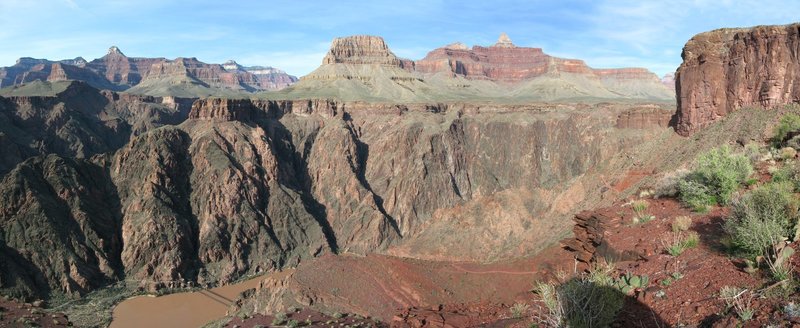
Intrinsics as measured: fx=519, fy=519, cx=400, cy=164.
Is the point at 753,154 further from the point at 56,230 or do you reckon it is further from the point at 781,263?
the point at 56,230

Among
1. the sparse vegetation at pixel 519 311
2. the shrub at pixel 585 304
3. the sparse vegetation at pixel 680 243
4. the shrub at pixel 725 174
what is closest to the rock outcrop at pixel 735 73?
the shrub at pixel 725 174

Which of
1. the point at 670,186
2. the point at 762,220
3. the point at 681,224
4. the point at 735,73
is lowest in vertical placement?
the point at 681,224

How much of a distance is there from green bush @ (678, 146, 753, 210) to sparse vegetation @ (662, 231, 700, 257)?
11.5 feet

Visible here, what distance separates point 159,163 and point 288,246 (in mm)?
24114

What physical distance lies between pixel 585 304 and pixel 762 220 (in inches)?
235

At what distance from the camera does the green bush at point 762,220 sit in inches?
461

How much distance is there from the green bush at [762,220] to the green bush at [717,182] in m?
4.33

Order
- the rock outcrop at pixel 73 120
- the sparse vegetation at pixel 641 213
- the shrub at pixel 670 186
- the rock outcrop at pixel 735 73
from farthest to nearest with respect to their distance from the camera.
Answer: the rock outcrop at pixel 73 120 < the rock outcrop at pixel 735 73 < the shrub at pixel 670 186 < the sparse vegetation at pixel 641 213

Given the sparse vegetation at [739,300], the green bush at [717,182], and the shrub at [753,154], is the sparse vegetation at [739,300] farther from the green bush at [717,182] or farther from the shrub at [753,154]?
the shrub at [753,154]

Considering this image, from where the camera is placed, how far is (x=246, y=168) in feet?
293

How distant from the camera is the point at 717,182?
19.3 meters

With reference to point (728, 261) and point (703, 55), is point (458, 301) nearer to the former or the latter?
point (728, 261)

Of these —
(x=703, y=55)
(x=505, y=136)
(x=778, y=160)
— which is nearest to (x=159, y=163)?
(x=505, y=136)

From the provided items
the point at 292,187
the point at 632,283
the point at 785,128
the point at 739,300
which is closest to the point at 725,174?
the point at 632,283
